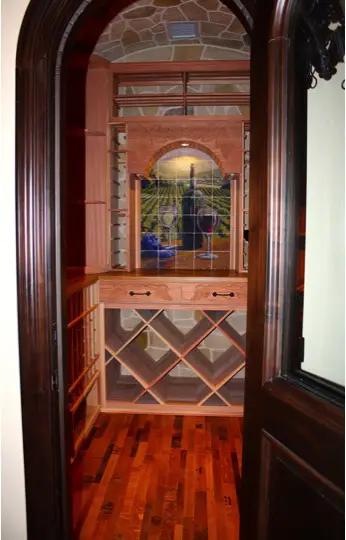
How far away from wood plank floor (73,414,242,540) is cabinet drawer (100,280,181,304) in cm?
89

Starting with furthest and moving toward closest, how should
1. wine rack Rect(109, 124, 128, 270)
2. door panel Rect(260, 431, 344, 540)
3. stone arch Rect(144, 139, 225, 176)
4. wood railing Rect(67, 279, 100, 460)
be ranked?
wine rack Rect(109, 124, 128, 270) < stone arch Rect(144, 139, 225, 176) < wood railing Rect(67, 279, 100, 460) < door panel Rect(260, 431, 344, 540)

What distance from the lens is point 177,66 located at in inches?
132

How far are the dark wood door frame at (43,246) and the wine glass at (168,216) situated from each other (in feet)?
7.77

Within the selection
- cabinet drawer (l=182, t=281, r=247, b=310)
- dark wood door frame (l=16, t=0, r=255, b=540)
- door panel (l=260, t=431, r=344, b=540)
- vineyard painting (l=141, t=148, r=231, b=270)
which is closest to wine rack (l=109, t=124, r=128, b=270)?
vineyard painting (l=141, t=148, r=231, b=270)

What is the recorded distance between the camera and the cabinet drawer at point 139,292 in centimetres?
313

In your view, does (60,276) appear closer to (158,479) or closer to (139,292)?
(158,479)

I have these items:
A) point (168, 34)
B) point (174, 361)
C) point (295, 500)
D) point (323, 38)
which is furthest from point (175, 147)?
point (295, 500)

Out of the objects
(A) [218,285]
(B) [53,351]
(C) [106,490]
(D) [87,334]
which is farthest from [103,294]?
(B) [53,351]

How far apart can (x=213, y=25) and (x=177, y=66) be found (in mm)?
395

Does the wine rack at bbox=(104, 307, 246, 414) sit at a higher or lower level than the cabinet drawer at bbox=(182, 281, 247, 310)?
lower

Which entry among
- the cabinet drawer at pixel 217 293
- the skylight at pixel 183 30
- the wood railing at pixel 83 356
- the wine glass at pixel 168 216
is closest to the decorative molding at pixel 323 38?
the wood railing at pixel 83 356

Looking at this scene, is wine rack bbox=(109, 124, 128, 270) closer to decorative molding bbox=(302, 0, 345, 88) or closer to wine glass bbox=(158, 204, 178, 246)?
wine glass bbox=(158, 204, 178, 246)

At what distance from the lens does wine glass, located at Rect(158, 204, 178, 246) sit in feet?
12.3

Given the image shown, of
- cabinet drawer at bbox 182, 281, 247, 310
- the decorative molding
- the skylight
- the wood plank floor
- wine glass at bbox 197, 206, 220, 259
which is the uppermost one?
the skylight
